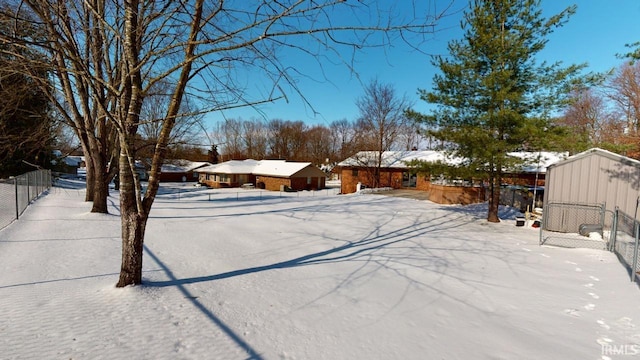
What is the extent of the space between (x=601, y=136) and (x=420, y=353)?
3247 cm

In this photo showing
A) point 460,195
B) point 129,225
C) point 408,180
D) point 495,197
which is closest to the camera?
point 129,225

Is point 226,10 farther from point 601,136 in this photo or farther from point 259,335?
point 601,136

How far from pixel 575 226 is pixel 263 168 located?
36.1 meters

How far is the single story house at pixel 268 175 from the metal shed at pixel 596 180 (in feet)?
95.6

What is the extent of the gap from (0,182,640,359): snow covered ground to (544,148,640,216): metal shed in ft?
10.7

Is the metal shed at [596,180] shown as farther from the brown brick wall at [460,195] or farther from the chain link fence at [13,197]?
the chain link fence at [13,197]

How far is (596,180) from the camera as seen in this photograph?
10.6m

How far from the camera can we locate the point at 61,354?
3006 millimetres

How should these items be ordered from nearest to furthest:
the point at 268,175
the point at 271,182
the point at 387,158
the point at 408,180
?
the point at 408,180, the point at 387,158, the point at 271,182, the point at 268,175

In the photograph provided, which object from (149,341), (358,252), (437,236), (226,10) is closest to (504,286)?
(358,252)

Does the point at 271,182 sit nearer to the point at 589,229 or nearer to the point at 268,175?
the point at 268,175

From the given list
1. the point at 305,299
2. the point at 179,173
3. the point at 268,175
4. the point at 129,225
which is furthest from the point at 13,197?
the point at 179,173

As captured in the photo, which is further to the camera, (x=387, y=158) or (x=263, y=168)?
(x=263, y=168)

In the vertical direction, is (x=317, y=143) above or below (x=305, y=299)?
above
